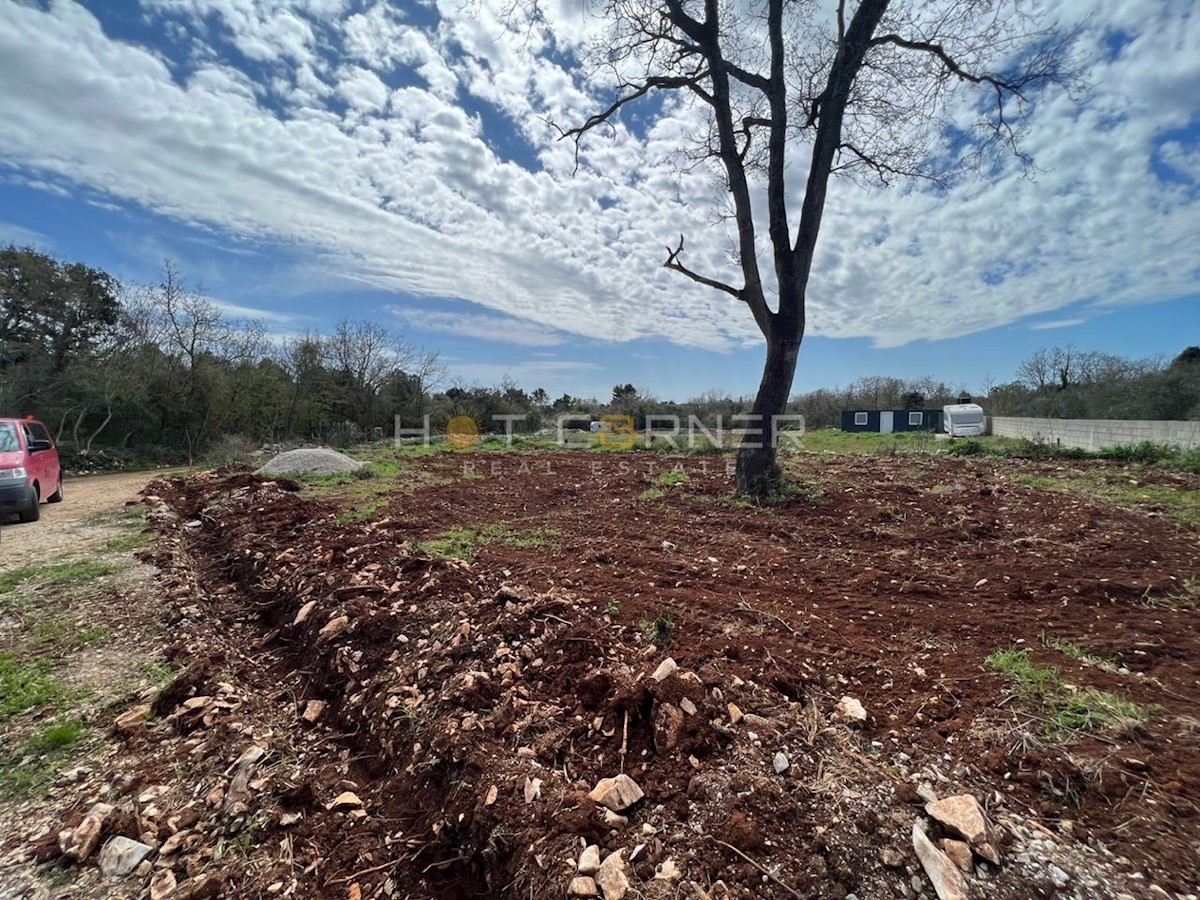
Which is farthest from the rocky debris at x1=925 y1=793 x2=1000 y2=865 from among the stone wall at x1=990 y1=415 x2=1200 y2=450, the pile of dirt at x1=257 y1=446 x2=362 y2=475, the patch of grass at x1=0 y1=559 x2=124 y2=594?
the stone wall at x1=990 y1=415 x2=1200 y2=450

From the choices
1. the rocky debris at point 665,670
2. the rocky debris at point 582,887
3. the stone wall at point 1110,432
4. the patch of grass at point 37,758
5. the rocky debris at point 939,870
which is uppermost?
the stone wall at point 1110,432

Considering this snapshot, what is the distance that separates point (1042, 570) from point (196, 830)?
4.99 metres

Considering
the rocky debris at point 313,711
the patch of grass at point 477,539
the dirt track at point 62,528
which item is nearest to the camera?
the rocky debris at point 313,711

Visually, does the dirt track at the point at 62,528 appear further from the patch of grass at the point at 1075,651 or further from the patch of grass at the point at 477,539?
the patch of grass at the point at 1075,651

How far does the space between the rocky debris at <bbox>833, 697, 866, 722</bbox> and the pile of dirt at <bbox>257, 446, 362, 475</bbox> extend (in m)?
10.4

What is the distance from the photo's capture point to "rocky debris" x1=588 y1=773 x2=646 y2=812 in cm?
166

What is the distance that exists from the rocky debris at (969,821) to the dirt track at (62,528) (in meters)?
7.02

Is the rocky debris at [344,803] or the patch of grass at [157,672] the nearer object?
the rocky debris at [344,803]

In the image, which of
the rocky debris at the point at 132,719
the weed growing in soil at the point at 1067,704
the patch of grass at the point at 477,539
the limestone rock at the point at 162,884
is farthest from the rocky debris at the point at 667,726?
the patch of grass at the point at 477,539

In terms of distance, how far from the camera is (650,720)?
2010mm

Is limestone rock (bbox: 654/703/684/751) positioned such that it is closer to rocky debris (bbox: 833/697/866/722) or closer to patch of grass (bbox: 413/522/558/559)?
rocky debris (bbox: 833/697/866/722)

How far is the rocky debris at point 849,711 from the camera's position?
6.43 ft

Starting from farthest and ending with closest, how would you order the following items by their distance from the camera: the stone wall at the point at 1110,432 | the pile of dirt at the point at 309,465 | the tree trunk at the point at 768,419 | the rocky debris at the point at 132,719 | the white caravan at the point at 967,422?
the white caravan at the point at 967,422 → the pile of dirt at the point at 309,465 → the stone wall at the point at 1110,432 → the tree trunk at the point at 768,419 → the rocky debris at the point at 132,719

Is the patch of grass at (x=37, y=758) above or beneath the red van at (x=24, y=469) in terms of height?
beneath
